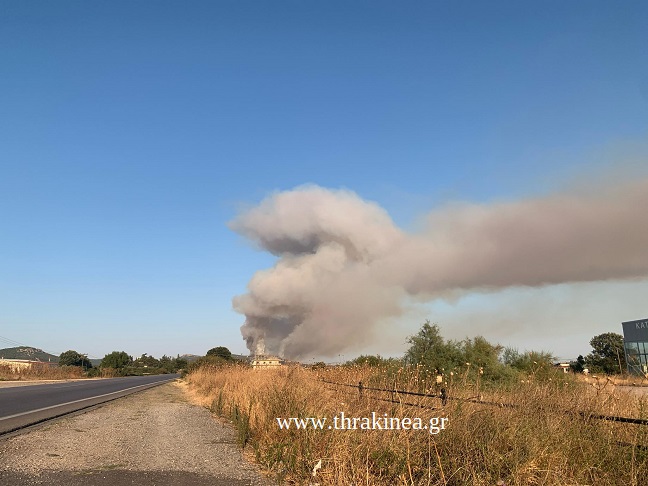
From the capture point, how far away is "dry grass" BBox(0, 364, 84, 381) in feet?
130

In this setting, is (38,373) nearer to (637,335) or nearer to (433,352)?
(433,352)

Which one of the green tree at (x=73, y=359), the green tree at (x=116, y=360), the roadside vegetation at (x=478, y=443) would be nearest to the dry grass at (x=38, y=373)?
the roadside vegetation at (x=478, y=443)

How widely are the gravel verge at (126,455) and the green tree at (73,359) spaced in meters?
126

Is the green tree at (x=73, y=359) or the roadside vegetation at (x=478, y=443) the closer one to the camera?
the roadside vegetation at (x=478, y=443)

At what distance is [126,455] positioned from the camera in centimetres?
745

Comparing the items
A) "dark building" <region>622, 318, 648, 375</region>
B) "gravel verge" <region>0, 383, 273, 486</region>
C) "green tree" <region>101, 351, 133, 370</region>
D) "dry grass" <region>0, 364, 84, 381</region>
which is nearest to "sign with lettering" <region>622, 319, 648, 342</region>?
"dark building" <region>622, 318, 648, 375</region>

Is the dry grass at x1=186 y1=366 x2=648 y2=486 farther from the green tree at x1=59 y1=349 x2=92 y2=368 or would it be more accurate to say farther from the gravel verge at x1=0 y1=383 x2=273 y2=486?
the green tree at x1=59 y1=349 x2=92 y2=368

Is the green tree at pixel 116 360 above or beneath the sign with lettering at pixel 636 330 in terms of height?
beneath

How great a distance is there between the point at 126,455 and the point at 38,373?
1785 inches

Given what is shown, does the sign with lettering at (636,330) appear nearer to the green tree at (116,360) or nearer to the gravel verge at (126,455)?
the gravel verge at (126,455)

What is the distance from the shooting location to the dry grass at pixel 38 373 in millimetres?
39625

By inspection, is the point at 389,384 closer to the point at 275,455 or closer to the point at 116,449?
the point at 275,455

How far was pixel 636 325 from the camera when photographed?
67.4 meters

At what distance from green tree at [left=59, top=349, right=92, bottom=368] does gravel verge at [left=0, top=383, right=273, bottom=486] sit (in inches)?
4969
